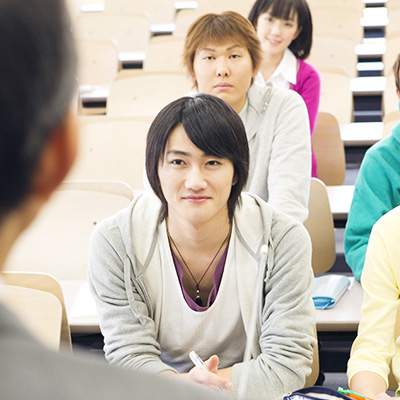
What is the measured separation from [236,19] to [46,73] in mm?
2011

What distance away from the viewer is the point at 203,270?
67.4 inches

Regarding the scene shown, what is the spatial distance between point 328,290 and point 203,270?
502 mm

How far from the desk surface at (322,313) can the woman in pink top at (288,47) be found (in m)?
1.08

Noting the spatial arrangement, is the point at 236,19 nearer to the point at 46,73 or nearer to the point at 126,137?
the point at 126,137

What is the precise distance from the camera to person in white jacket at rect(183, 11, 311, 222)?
7.50 feet

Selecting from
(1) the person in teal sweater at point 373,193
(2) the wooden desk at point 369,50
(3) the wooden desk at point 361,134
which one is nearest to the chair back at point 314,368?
(1) the person in teal sweater at point 373,193

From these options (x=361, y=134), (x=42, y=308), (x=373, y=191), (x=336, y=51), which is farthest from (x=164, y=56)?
(x=42, y=308)

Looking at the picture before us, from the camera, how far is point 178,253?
67.3 inches

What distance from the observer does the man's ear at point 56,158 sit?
0.39m

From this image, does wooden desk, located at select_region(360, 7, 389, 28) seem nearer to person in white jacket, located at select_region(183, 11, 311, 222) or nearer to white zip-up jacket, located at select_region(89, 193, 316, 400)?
person in white jacket, located at select_region(183, 11, 311, 222)

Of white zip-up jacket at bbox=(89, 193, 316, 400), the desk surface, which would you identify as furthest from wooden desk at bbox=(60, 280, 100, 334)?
white zip-up jacket at bbox=(89, 193, 316, 400)

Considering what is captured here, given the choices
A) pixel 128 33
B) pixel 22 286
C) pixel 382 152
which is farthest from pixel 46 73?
pixel 128 33

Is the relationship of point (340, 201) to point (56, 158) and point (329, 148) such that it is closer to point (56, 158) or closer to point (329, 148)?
point (329, 148)

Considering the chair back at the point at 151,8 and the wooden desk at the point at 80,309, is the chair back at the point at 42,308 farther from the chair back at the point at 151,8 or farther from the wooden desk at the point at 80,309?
the chair back at the point at 151,8
